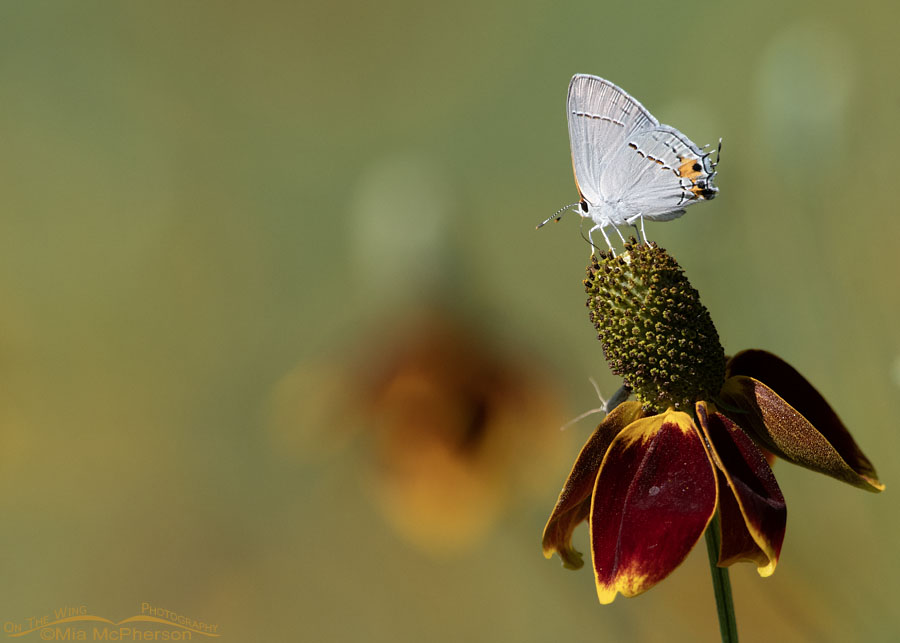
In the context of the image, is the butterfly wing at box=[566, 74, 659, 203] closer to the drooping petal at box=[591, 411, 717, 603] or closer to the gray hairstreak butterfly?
the gray hairstreak butterfly

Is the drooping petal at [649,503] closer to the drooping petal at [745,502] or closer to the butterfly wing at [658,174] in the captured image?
the drooping petal at [745,502]

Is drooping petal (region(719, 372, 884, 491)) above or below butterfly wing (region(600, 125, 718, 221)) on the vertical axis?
below

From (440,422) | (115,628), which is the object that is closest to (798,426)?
(440,422)

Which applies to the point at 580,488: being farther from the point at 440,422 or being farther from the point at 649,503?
the point at 440,422

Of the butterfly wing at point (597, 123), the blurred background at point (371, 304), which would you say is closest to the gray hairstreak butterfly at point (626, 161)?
the butterfly wing at point (597, 123)

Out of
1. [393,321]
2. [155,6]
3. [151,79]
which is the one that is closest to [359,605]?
[393,321]

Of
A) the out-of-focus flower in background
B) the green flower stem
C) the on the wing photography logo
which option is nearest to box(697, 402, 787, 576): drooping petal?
the green flower stem

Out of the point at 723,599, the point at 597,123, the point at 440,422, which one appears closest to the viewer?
the point at 723,599

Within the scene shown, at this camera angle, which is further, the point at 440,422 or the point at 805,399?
the point at 440,422
